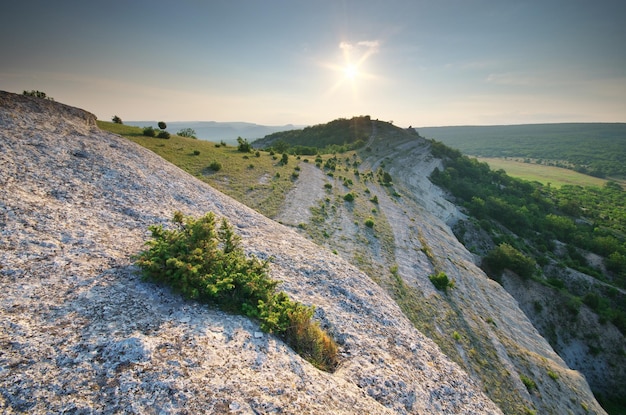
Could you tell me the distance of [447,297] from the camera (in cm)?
2884

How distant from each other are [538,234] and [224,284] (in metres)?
102

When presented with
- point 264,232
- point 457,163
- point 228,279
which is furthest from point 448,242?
point 457,163

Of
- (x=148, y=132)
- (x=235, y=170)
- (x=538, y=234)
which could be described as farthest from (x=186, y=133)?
(x=538, y=234)

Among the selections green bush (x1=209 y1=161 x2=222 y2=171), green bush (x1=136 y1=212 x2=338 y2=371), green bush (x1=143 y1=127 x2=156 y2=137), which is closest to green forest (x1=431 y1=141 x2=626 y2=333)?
green bush (x1=209 y1=161 x2=222 y2=171)

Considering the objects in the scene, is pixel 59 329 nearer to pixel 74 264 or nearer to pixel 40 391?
pixel 40 391

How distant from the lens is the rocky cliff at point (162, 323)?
7801 millimetres

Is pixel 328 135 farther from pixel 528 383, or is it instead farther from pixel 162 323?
pixel 162 323

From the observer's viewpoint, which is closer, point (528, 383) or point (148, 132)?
point (528, 383)

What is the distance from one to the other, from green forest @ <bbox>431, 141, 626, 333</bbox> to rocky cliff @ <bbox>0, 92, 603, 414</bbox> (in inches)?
1440

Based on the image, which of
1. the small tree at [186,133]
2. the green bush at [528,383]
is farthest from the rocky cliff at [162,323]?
the small tree at [186,133]

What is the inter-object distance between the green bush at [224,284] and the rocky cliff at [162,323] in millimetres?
654

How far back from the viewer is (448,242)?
4794 cm

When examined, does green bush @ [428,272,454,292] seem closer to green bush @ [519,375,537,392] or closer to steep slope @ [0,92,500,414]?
green bush @ [519,375,537,392]

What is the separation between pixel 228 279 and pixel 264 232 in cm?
1076
